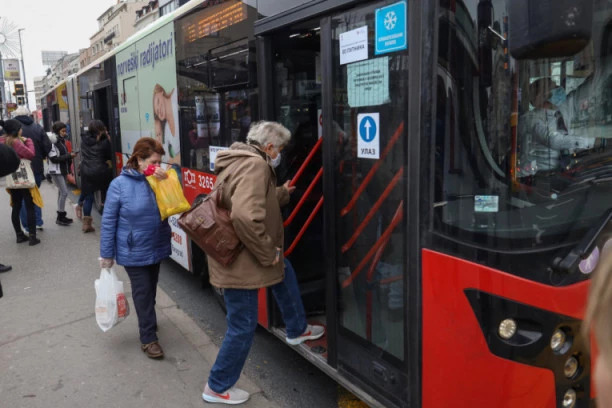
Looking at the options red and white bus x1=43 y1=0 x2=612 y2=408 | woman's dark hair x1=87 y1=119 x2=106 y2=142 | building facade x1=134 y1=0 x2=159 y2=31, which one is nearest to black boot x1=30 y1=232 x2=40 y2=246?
woman's dark hair x1=87 y1=119 x2=106 y2=142

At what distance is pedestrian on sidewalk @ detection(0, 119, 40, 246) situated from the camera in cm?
750

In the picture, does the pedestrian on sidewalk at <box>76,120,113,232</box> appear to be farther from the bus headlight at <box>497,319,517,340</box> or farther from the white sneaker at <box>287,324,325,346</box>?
the bus headlight at <box>497,319,517,340</box>

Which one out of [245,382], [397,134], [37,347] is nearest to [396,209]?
[397,134]

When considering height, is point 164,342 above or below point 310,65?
below

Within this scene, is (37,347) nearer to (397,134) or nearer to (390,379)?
(390,379)

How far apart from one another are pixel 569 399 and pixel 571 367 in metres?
0.12

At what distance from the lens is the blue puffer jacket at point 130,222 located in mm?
3986

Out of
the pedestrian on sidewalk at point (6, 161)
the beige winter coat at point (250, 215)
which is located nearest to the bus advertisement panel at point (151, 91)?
the pedestrian on sidewalk at point (6, 161)

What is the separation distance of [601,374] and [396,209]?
1.65 meters

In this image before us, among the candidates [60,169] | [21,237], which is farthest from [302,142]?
[60,169]

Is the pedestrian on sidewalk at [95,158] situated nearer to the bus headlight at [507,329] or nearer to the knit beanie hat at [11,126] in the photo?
the knit beanie hat at [11,126]

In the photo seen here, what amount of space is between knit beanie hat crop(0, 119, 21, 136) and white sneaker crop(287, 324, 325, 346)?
5675 mm

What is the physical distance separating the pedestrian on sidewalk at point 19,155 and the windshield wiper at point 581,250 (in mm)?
7235

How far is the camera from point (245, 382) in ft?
12.5
